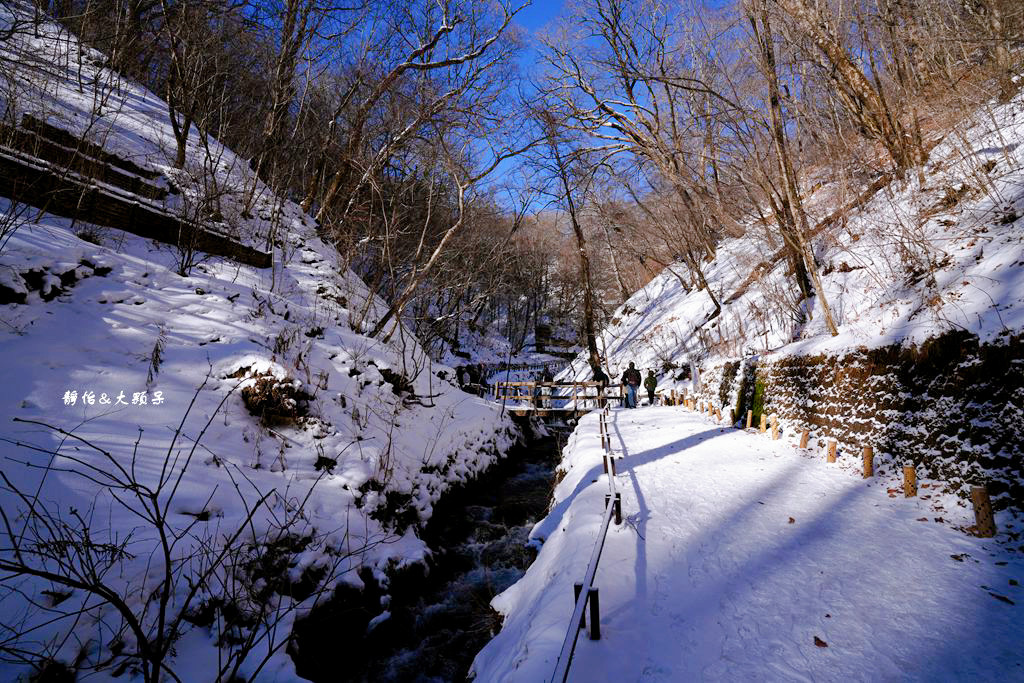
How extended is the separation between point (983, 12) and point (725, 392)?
9.54 meters

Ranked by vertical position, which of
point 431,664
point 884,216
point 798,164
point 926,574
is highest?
point 798,164

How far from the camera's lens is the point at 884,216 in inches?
352

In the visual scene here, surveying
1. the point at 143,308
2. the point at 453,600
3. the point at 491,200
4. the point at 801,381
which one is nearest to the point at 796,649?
the point at 453,600

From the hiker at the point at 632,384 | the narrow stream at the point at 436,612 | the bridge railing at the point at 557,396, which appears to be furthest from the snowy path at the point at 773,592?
the hiker at the point at 632,384

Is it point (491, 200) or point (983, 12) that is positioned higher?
point (983, 12)

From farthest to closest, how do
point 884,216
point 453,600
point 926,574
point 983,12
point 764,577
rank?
point 884,216, point 983,12, point 453,600, point 764,577, point 926,574

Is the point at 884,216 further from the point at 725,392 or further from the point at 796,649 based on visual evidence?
the point at 796,649

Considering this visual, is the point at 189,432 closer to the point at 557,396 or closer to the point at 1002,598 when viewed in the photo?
the point at 1002,598

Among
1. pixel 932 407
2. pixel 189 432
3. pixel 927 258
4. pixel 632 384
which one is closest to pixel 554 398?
pixel 632 384

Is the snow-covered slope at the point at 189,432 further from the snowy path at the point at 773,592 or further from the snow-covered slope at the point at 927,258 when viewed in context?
the snow-covered slope at the point at 927,258

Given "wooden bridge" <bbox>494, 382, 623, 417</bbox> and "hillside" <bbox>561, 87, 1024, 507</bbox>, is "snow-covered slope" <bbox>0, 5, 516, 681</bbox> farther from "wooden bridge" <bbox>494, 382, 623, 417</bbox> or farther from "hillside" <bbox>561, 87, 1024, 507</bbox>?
"wooden bridge" <bbox>494, 382, 623, 417</bbox>

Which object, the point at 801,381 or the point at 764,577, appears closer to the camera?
the point at 764,577

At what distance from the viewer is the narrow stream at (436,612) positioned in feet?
13.7

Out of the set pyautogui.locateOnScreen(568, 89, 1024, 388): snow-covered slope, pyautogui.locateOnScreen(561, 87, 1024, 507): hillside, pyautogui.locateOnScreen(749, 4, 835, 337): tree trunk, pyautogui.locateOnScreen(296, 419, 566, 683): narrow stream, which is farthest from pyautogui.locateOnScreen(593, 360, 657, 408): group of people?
pyautogui.locateOnScreen(296, 419, 566, 683): narrow stream
